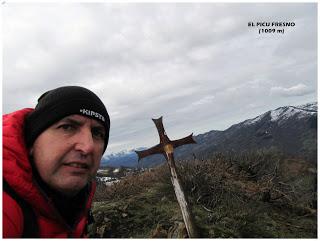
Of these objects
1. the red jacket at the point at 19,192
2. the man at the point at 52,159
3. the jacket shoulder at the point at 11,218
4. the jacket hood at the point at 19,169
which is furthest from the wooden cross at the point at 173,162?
the jacket shoulder at the point at 11,218

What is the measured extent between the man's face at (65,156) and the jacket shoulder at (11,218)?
0.31 meters

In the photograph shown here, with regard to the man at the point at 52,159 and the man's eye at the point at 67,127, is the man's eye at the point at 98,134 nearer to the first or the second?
the man at the point at 52,159

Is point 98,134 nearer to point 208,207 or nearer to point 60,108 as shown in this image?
point 60,108

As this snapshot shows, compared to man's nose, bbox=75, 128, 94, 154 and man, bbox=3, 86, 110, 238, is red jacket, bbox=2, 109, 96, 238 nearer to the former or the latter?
man, bbox=3, 86, 110, 238

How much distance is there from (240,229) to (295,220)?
2.25 meters

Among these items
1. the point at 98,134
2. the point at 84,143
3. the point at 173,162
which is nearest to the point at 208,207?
the point at 173,162

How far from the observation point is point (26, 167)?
6.50 ft

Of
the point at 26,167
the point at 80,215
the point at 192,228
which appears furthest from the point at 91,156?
the point at 192,228

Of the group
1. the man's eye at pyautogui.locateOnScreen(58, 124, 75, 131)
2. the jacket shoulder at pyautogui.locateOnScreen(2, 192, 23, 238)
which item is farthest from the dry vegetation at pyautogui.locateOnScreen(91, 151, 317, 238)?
the jacket shoulder at pyautogui.locateOnScreen(2, 192, 23, 238)

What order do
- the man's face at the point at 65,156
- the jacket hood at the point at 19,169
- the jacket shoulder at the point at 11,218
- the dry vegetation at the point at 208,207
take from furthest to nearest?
1. the dry vegetation at the point at 208,207
2. the man's face at the point at 65,156
3. the jacket hood at the point at 19,169
4. the jacket shoulder at the point at 11,218

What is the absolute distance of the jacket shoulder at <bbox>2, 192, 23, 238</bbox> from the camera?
172 cm

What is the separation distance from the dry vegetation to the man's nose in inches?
153

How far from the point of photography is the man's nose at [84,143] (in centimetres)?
207

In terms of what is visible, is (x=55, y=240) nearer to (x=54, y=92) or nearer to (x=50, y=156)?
(x=50, y=156)
